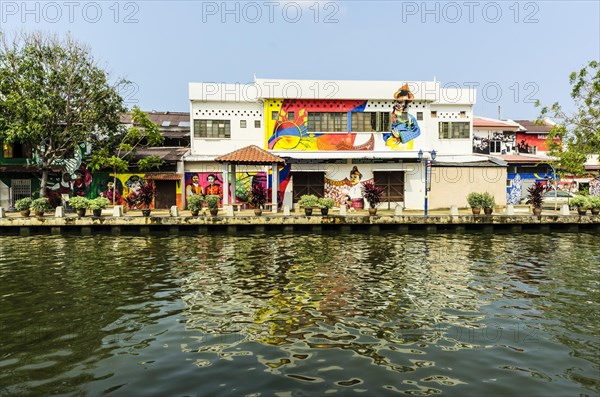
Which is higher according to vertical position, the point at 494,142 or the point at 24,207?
the point at 494,142

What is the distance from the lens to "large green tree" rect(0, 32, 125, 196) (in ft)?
80.8

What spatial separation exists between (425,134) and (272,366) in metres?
→ 25.6

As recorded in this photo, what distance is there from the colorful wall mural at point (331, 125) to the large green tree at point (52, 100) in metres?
10.5

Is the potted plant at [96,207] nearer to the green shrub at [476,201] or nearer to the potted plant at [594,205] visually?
the green shrub at [476,201]

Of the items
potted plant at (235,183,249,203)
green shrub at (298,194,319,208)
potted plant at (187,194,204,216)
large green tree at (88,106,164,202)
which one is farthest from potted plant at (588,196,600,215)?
large green tree at (88,106,164,202)

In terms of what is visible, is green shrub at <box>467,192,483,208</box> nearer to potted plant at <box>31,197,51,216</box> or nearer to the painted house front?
the painted house front

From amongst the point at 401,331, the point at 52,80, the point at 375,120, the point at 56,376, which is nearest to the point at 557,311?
the point at 401,331

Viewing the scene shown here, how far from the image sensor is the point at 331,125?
94.2ft

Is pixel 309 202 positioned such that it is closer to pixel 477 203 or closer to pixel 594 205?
pixel 477 203

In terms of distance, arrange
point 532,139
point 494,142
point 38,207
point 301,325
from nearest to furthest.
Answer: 1. point 301,325
2. point 38,207
3. point 494,142
4. point 532,139

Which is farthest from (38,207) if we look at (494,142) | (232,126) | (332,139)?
(494,142)

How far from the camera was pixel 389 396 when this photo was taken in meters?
5.27

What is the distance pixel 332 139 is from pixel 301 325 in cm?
2187

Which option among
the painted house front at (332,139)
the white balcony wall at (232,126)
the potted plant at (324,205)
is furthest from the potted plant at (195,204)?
the white balcony wall at (232,126)
